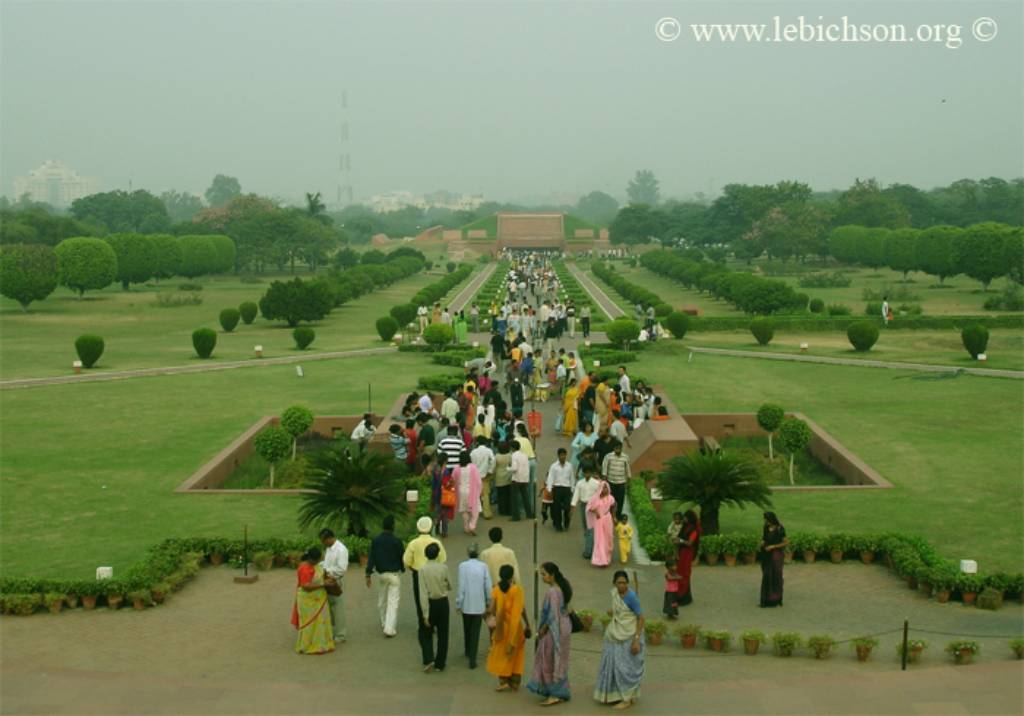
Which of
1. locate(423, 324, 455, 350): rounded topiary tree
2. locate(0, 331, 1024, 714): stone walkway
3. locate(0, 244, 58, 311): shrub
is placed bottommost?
locate(0, 331, 1024, 714): stone walkway

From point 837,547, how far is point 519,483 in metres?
3.80

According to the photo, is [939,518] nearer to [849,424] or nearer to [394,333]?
[849,424]

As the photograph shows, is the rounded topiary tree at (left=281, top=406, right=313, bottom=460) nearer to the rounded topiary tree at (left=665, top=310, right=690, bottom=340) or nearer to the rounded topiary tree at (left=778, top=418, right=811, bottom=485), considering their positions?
the rounded topiary tree at (left=778, top=418, right=811, bottom=485)

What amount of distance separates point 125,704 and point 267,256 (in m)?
70.7

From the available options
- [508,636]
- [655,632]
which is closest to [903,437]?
[655,632]

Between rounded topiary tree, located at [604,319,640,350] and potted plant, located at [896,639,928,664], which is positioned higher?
rounded topiary tree, located at [604,319,640,350]

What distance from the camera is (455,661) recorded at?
1001 cm

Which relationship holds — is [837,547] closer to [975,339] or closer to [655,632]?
[655,632]

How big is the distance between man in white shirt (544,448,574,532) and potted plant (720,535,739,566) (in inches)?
76.7

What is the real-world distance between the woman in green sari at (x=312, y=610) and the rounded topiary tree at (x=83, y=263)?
48.7m

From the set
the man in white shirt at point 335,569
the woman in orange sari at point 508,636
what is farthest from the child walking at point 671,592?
the man in white shirt at point 335,569

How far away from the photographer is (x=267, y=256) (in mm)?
77812

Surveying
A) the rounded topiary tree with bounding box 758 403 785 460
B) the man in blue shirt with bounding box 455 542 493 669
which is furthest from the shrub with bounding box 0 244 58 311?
the man in blue shirt with bounding box 455 542 493 669

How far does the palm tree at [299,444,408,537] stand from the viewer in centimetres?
1300
